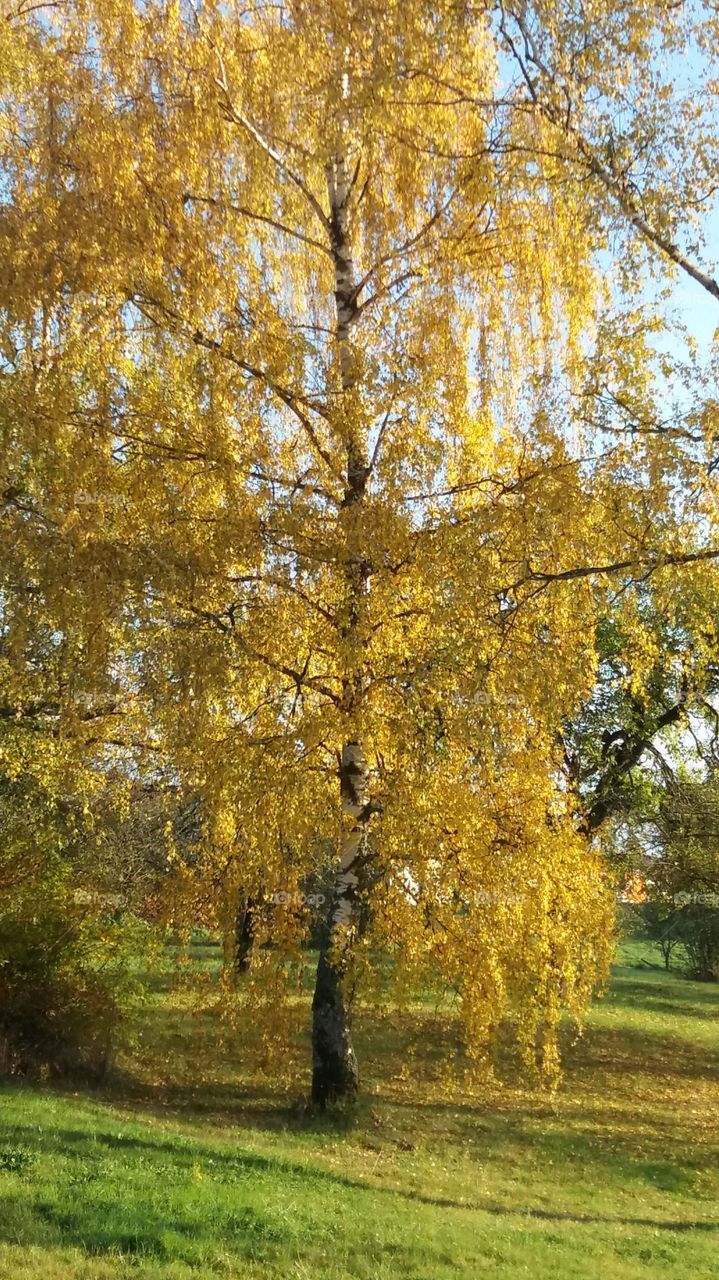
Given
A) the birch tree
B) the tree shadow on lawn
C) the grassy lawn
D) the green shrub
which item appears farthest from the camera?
the green shrub

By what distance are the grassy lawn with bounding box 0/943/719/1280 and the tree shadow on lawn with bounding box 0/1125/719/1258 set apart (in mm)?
21

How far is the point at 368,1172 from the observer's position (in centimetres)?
856

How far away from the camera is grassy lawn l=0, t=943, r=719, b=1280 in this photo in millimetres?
5590

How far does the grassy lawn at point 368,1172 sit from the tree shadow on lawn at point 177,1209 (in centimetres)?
2

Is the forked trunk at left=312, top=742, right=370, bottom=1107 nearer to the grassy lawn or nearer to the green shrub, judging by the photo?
the grassy lawn

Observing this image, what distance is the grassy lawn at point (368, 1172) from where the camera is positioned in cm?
559

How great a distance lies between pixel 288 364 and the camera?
8.31m

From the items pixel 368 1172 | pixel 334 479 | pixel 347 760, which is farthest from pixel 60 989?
pixel 334 479

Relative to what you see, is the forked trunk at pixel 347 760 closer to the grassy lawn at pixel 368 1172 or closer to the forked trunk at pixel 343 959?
the forked trunk at pixel 343 959

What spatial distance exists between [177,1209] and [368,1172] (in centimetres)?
307

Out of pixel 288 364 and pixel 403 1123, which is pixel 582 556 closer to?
pixel 288 364

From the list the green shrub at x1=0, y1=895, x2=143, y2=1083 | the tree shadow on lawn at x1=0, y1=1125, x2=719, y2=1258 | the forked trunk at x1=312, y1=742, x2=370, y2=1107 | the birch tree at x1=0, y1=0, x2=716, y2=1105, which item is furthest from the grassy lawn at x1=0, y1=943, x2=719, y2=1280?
the birch tree at x1=0, y1=0, x2=716, y2=1105

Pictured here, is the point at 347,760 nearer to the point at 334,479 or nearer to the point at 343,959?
the point at 343,959

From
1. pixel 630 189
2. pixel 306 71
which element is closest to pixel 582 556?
pixel 630 189
